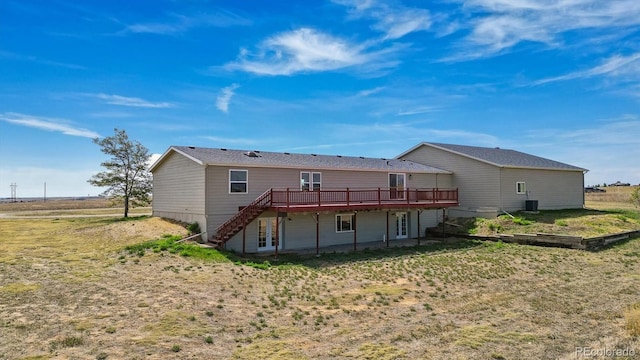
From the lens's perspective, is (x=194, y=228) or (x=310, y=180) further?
(x=310, y=180)

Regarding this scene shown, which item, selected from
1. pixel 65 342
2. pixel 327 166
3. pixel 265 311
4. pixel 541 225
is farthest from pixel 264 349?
Answer: pixel 541 225

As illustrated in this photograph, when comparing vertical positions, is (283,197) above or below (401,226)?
above

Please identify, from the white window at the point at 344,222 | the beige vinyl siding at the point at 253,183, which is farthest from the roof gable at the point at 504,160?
the white window at the point at 344,222

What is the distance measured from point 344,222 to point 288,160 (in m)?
4.78

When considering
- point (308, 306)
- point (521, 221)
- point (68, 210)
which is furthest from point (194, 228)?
point (68, 210)

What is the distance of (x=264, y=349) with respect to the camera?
7.84 metres

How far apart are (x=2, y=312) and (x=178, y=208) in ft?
41.0

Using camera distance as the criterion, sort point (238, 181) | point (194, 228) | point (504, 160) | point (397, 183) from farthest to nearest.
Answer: point (504, 160) → point (397, 183) → point (238, 181) → point (194, 228)

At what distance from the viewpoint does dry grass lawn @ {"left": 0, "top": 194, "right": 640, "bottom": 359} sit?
311 inches

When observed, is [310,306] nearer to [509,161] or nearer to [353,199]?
[353,199]

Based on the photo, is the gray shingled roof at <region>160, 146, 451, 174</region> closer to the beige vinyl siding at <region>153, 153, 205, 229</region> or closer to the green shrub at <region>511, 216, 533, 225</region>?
the beige vinyl siding at <region>153, 153, 205, 229</region>

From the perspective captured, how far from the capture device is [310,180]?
21.7 metres

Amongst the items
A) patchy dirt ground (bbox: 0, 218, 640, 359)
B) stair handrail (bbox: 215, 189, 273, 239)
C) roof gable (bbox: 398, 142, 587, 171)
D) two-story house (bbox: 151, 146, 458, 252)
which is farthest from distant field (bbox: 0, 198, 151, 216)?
roof gable (bbox: 398, 142, 587, 171)

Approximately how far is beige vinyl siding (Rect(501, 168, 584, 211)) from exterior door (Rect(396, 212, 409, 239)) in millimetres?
7468
